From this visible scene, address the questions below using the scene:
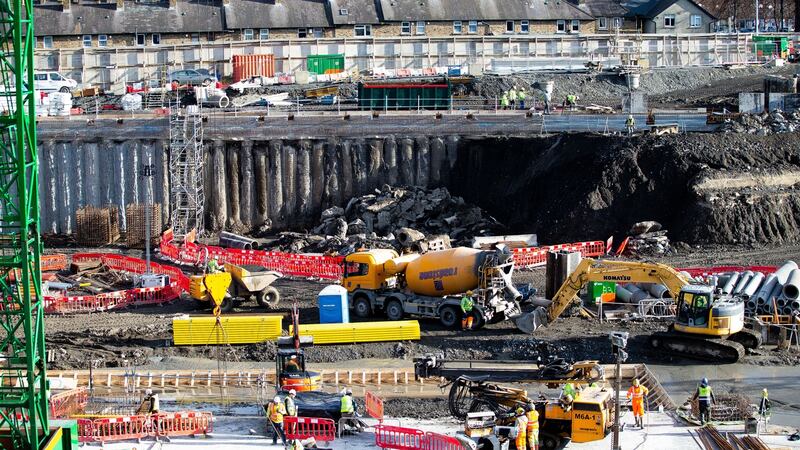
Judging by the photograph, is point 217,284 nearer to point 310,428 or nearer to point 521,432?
Result: point 310,428

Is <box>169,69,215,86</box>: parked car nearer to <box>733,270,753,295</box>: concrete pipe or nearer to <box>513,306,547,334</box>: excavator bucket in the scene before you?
<box>513,306,547,334</box>: excavator bucket

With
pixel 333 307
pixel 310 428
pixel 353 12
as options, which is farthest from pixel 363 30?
pixel 310 428

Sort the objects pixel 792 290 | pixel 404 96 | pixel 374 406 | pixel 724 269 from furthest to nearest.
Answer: pixel 404 96 → pixel 724 269 → pixel 792 290 → pixel 374 406

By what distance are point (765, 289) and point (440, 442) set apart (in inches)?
509

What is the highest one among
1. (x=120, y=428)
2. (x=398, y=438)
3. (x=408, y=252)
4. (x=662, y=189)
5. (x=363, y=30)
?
(x=363, y=30)

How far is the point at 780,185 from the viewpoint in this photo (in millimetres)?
44688

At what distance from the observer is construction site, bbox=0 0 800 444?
25.7 meters

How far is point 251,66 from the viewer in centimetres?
6550

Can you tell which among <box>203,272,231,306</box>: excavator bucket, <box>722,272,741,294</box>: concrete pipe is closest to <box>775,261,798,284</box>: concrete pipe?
<box>722,272,741,294</box>: concrete pipe

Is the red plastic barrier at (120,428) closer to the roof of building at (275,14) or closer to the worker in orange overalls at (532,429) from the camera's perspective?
the worker in orange overalls at (532,429)

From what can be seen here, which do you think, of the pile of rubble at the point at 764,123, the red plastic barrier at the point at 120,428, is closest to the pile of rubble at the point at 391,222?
the pile of rubble at the point at 764,123

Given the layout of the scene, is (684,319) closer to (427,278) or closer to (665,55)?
(427,278)

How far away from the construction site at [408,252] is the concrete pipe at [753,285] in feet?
0.34

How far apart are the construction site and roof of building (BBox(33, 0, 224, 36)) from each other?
174 centimetres
